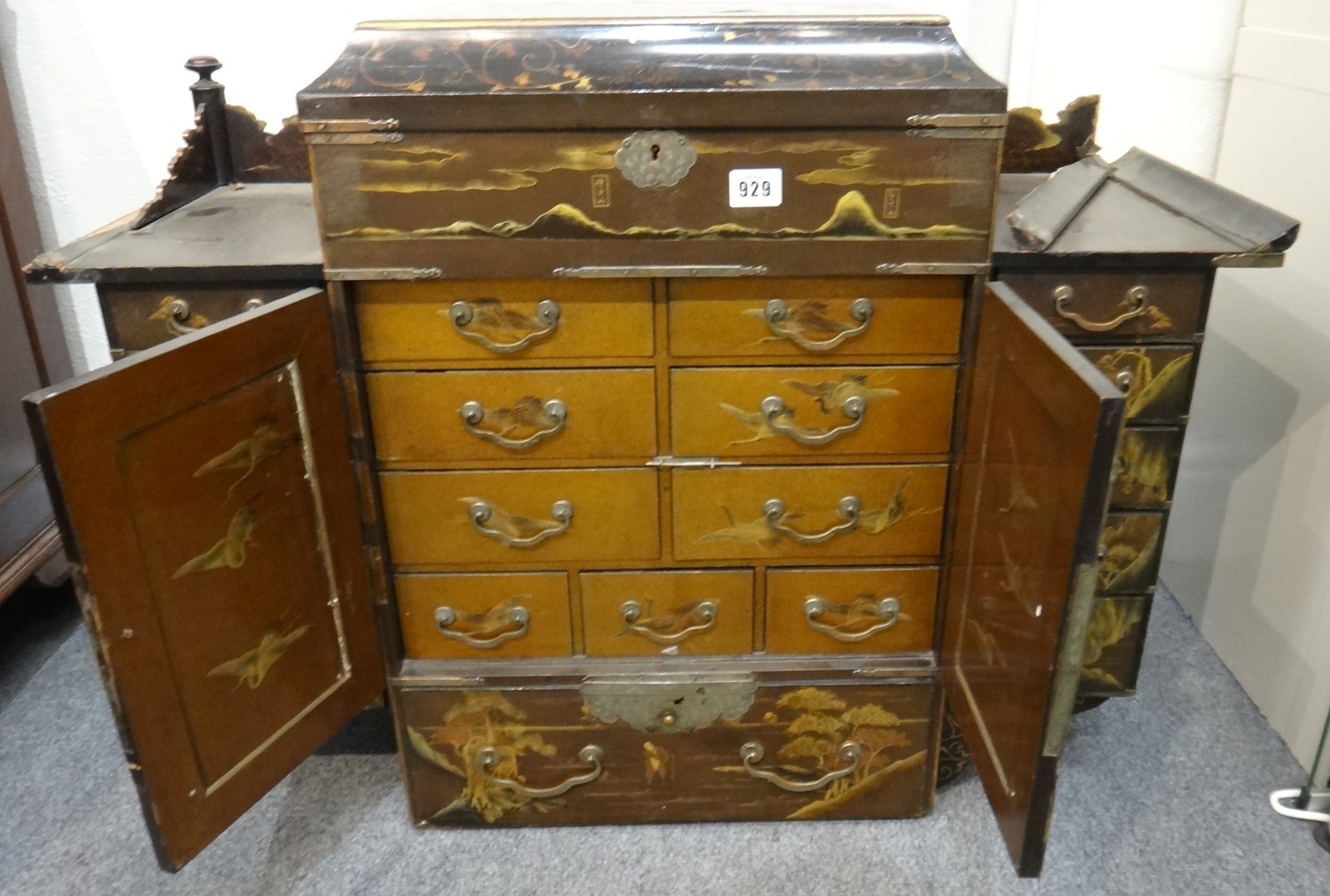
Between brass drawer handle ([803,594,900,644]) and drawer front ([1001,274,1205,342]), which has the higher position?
drawer front ([1001,274,1205,342])

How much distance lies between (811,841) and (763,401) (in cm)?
73

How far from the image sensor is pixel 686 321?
51.9 inches

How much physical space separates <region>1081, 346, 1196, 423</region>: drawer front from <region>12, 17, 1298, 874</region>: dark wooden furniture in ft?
0.63

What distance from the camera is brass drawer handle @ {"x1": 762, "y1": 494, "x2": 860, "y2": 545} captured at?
4.66ft

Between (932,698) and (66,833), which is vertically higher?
(932,698)

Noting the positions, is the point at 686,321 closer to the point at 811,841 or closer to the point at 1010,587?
the point at 1010,587

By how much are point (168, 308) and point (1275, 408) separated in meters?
1.73

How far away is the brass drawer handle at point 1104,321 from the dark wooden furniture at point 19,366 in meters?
1.74

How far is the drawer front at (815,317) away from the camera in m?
1.30

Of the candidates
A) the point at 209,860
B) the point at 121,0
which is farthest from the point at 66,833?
the point at 121,0

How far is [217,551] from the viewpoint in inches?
47.8

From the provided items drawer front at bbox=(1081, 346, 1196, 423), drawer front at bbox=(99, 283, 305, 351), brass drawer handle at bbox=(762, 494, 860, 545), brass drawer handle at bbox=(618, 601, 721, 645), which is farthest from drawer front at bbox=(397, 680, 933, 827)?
drawer front at bbox=(99, 283, 305, 351)

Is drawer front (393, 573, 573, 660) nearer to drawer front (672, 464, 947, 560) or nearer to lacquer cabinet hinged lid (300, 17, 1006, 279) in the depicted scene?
drawer front (672, 464, 947, 560)

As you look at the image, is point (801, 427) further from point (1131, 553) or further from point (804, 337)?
point (1131, 553)
